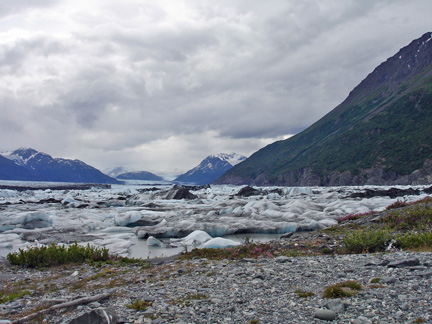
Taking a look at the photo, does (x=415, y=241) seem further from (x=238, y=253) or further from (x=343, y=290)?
(x=343, y=290)

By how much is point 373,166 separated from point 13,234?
112 m

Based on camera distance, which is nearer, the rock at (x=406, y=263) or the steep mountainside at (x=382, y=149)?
the rock at (x=406, y=263)

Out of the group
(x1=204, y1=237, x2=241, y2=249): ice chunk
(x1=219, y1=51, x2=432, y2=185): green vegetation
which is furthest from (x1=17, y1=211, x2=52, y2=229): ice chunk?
(x1=219, y1=51, x2=432, y2=185): green vegetation

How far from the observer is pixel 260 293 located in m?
6.69

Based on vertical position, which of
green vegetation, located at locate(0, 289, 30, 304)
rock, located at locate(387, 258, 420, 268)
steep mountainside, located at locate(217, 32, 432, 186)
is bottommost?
green vegetation, located at locate(0, 289, 30, 304)

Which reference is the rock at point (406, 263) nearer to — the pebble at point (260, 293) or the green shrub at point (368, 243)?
the pebble at point (260, 293)

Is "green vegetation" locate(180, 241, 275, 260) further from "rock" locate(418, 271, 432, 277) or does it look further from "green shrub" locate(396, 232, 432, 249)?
"rock" locate(418, 271, 432, 277)

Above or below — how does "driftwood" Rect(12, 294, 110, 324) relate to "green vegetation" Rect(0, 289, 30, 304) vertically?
above

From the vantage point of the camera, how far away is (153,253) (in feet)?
56.8

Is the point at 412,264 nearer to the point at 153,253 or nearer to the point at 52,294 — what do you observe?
the point at 52,294

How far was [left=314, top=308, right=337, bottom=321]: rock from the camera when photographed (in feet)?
16.6

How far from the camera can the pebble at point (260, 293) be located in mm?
5289

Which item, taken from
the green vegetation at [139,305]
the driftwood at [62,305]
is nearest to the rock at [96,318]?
the green vegetation at [139,305]

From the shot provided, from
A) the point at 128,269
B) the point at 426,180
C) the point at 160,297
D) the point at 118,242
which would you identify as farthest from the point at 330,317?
the point at 426,180
